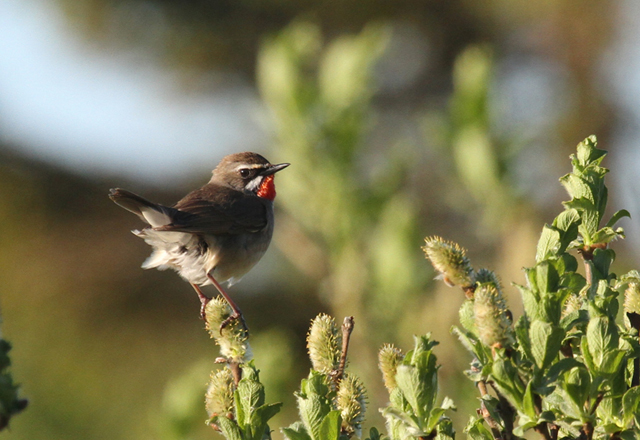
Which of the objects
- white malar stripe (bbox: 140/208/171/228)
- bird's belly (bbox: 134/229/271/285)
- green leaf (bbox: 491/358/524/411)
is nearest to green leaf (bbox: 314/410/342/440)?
green leaf (bbox: 491/358/524/411)

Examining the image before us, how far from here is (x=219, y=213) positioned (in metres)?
4.82

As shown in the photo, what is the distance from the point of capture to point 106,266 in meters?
10.9

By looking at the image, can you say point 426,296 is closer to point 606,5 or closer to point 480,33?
point 606,5

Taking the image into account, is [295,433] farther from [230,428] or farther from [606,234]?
[606,234]

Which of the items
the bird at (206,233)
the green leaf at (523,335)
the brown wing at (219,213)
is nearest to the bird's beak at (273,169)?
the bird at (206,233)

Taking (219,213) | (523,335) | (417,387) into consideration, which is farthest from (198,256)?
(523,335)

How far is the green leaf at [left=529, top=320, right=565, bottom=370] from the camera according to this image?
1.31 metres

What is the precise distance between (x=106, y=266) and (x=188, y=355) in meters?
2.05

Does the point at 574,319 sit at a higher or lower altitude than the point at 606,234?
lower

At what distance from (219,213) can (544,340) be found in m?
3.69

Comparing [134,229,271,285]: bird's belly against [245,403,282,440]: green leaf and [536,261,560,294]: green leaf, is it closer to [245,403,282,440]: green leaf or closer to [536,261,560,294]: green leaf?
[245,403,282,440]: green leaf

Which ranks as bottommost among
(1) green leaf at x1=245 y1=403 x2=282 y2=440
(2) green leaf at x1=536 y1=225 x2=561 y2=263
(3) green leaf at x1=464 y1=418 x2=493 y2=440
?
(3) green leaf at x1=464 y1=418 x2=493 y2=440

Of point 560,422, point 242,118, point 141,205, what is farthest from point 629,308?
point 242,118

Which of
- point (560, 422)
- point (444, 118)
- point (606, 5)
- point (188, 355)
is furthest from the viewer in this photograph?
point (606, 5)
